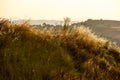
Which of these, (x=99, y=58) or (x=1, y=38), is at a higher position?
(x=1, y=38)

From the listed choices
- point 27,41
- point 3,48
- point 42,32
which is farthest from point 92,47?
point 3,48

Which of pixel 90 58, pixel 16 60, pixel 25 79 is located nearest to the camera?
pixel 25 79

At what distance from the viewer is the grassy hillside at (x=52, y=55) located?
25.1ft

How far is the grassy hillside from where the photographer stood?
7.64 m

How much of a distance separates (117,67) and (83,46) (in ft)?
3.15

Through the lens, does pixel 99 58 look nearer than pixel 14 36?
No

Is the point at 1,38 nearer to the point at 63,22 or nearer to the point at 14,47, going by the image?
the point at 14,47

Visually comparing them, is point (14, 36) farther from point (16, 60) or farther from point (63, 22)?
point (63, 22)

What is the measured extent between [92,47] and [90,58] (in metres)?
0.82

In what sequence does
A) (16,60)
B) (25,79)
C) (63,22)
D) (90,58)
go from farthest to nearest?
(63,22) → (90,58) → (16,60) → (25,79)

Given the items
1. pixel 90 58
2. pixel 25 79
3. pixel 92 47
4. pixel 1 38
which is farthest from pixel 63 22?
pixel 25 79

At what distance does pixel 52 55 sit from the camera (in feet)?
28.4

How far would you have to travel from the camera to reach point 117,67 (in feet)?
32.4

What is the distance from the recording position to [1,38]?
842 cm
